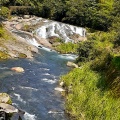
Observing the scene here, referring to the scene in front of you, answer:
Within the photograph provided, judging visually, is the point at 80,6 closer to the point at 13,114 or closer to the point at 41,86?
the point at 41,86

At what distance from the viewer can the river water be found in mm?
28078

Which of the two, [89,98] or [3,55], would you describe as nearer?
[89,98]

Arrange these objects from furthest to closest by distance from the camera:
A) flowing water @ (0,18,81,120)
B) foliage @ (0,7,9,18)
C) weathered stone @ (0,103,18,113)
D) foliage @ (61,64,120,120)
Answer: foliage @ (0,7,9,18) < flowing water @ (0,18,81,120) < weathered stone @ (0,103,18,113) < foliage @ (61,64,120,120)

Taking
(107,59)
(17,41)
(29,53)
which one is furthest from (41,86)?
(17,41)

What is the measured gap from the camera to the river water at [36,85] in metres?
28.1

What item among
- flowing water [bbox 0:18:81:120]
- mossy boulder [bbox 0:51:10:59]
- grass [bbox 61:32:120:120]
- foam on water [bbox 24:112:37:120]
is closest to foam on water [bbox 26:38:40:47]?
flowing water [bbox 0:18:81:120]

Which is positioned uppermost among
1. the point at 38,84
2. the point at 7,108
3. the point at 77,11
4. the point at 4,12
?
the point at 7,108

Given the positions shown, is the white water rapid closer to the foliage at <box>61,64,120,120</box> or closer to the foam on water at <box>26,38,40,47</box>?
the foam on water at <box>26,38,40,47</box>

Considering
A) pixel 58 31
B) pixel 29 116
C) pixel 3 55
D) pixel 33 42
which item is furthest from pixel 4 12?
pixel 29 116

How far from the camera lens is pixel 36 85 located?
1425 inches

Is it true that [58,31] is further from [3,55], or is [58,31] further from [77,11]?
[3,55]

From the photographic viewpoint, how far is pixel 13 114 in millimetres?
25625

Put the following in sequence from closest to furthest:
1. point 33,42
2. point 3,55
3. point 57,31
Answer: point 3,55 → point 33,42 → point 57,31

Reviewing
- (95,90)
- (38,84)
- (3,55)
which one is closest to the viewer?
(95,90)
